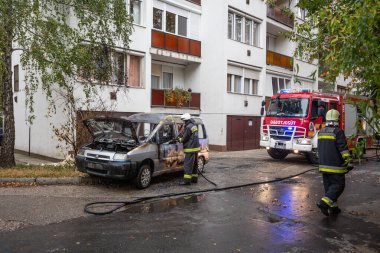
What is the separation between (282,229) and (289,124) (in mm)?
9614

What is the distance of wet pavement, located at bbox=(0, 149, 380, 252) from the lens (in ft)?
18.1

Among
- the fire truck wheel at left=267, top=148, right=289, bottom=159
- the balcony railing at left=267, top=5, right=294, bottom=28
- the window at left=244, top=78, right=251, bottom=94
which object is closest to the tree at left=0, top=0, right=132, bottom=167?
the fire truck wheel at left=267, top=148, right=289, bottom=159

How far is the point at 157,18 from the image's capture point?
1992 cm

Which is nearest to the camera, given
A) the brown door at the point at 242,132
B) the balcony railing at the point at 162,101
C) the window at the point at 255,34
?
the balcony railing at the point at 162,101

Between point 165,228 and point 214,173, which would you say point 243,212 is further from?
point 214,173

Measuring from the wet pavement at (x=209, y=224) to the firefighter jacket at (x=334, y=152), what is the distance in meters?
0.96

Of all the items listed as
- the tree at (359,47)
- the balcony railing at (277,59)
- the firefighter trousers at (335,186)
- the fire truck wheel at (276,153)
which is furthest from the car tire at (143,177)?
the balcony railing at (277,59)

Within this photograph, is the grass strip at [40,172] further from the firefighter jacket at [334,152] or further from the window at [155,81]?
the window at [155,81]

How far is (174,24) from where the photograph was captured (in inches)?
826

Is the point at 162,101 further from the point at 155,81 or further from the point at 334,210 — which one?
the point at 334,210

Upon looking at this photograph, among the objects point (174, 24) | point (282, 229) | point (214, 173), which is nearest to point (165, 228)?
point (282, 229)

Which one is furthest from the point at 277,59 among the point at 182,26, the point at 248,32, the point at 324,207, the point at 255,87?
the point at 324,207

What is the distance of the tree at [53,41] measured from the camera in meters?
10.3

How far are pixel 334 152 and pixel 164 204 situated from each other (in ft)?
12.0
